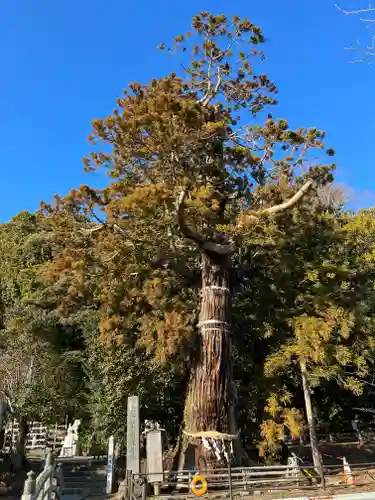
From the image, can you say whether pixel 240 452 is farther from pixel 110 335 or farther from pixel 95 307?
pixel 95 307

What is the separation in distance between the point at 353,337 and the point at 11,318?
41.6ft

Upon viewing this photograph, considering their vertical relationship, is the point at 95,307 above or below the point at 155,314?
above

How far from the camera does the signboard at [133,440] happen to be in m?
9.75

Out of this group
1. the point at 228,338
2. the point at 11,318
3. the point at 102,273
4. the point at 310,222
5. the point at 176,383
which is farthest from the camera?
the point at 11,318

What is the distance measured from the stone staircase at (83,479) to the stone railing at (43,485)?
3769mm

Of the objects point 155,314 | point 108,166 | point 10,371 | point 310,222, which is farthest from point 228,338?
point 10,371

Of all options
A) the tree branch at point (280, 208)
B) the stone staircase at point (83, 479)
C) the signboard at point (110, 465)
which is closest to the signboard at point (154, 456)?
the signboard at point (110, 465)

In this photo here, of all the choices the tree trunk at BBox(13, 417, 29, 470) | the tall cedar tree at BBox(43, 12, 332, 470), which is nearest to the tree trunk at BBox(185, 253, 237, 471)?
the tall cedar tree at BBox(43, 12, 332, 470)

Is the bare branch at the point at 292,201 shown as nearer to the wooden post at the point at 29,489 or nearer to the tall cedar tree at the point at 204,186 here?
the tall cedar tree at the point at 204,186

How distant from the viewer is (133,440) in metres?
10.2

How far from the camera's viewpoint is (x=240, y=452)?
11.0 metres

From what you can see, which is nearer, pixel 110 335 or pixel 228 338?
pixel 228 338

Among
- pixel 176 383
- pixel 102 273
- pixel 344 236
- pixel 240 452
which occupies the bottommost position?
pixel 240 452

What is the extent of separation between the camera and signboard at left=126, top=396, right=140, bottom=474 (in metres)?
9.75
